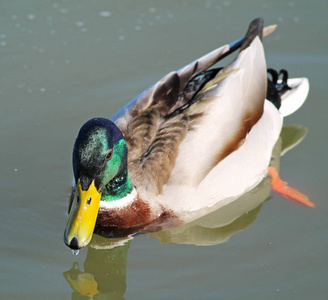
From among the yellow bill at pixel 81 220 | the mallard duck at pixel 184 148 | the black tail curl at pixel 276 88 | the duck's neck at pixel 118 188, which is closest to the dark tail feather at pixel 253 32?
the mallard duck at pixel 184 148

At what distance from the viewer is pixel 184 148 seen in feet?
15.5

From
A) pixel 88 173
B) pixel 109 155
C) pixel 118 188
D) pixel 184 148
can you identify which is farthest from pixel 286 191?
pixel 88 173

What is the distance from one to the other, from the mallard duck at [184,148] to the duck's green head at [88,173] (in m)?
0.01

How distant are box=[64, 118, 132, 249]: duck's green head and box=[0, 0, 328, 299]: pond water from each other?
57 centimetres

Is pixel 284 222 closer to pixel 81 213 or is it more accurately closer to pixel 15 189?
pixel 81 213

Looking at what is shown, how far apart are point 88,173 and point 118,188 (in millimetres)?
554

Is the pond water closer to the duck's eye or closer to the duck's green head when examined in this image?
the duck's green head

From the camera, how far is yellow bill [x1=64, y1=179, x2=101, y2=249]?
412 centimetres

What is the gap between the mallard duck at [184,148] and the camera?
471 cm

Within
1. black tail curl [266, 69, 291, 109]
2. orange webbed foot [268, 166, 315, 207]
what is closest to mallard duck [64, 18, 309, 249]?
orange webbed foot [268, 166, 315, 207]

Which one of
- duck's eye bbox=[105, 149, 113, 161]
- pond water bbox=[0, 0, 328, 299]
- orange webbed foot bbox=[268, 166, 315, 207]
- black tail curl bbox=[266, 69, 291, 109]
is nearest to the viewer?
duck's eye bbox=[105, 149, 113, 161]

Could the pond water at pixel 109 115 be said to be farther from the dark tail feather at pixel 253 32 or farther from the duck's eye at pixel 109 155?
the dark tail feather at pixel 253 32

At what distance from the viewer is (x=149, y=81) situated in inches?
260

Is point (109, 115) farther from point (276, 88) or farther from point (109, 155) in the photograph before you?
point (109, 155)
